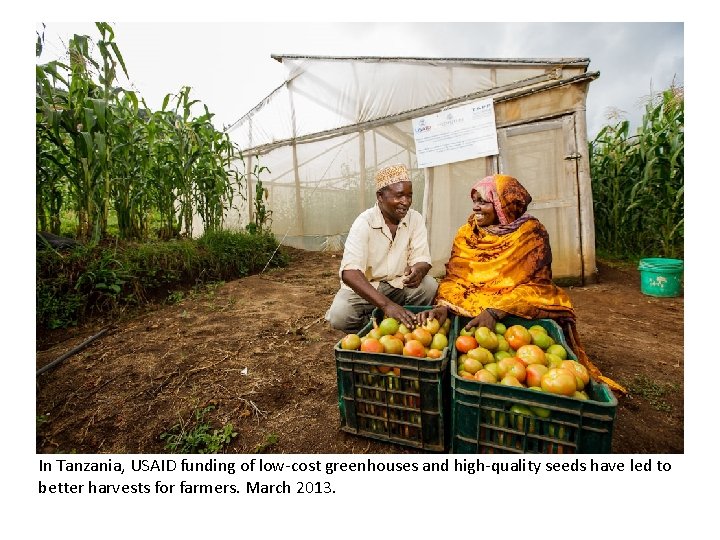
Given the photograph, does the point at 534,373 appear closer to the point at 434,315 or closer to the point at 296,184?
the point at 434,315

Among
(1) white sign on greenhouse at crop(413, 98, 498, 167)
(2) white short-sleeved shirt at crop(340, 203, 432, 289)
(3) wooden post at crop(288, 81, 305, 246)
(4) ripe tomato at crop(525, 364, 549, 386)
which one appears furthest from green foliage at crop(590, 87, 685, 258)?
(3) wooden post at crop(288, 81, 305, 246)

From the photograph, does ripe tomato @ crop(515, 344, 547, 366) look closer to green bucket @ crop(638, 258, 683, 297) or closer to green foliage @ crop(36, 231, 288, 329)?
green bucket @ crop(638, 258, 683, 297)

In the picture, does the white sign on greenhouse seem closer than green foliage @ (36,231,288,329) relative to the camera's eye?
No

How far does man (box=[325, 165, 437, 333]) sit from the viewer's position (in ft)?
8.80

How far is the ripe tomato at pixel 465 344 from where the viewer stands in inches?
74.2

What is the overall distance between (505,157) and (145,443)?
17.2ft

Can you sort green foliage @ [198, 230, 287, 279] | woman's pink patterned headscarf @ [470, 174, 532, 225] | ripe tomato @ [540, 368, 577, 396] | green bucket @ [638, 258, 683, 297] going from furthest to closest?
green foliage @ [198, 230, 287, 279] < green bucket @ [638, 258, 683, 297] < woman's pink patterned headscarf @ [470, 174, 532, 225] < ripe tomato @ [540, 368, 577, 396]

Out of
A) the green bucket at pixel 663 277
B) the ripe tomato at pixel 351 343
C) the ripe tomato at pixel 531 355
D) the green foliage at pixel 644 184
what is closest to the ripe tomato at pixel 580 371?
the ripe tomato at pixel 531 355

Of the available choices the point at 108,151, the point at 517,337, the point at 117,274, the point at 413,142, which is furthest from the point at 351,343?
the point at 413,142

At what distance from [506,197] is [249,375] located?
227cm

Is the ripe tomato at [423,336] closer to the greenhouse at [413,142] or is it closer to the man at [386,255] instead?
the man at [386,255]

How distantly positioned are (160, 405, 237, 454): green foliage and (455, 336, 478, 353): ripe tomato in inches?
52.3

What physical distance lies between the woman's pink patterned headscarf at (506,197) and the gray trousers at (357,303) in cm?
92

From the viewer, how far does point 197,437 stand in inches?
79.4
